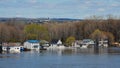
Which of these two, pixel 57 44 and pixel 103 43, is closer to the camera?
pixel 57 44

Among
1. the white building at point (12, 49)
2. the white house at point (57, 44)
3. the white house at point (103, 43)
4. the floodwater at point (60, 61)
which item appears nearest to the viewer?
the floodwater at point (60, 61)

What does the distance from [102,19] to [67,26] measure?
35.4 ft

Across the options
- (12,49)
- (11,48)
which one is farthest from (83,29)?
(12,49)

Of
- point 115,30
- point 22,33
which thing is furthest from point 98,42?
point 22,33

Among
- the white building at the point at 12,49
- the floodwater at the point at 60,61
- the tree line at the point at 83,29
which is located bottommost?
the floodwater at the point at 60,61

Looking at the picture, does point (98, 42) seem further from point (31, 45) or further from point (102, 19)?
point (31, 45)

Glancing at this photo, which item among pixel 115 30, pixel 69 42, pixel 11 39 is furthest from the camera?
pixel 115 30

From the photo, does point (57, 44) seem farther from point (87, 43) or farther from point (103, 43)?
point (103, 43)

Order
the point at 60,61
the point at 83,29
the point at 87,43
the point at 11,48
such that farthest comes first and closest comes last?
the point at 83,29 → the point at 87,43 → the point at 11,48 → the point at 60,61

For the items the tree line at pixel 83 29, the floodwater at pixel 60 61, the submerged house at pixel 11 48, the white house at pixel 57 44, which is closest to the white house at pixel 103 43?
the tree line at pixel 83 29

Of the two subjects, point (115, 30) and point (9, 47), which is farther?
point (115, 30)

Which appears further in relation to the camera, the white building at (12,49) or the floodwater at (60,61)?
the white building at (12,49)

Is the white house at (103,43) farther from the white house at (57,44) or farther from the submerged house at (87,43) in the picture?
the white house at (57,44)

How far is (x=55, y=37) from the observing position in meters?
116
